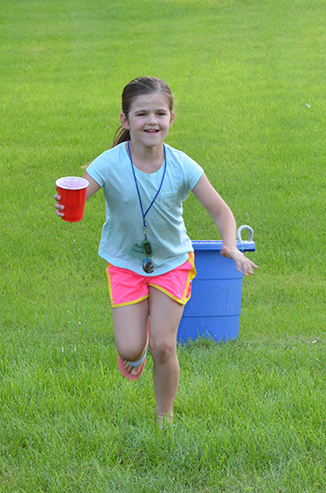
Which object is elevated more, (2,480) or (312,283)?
(2,480)

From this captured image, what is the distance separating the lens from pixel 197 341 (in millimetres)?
4465

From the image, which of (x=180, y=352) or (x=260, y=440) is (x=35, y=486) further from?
(x=180, y=352)

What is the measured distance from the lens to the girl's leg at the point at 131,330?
313cm

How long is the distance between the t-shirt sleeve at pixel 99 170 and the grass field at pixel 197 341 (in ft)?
4.11

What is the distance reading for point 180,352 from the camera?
4.24 m

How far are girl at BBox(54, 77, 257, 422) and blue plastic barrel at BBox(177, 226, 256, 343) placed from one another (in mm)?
1059

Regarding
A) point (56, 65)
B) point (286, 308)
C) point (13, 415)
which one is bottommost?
point (286, 308)

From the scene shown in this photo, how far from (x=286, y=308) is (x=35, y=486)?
3.19 metres

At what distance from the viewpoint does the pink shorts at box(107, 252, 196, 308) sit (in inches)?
124

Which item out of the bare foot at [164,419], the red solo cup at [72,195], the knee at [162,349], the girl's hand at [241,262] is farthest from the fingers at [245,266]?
the bare foot at [164,419]

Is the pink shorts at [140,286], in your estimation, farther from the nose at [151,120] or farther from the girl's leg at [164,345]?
the nose at [151,120]

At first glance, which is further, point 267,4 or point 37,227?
point 267,4

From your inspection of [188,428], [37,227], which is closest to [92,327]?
[188,428]

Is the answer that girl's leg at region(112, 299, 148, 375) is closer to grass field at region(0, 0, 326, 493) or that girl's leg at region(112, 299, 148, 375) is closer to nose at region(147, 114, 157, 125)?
grass field at region(0, 0, 326, 493)
